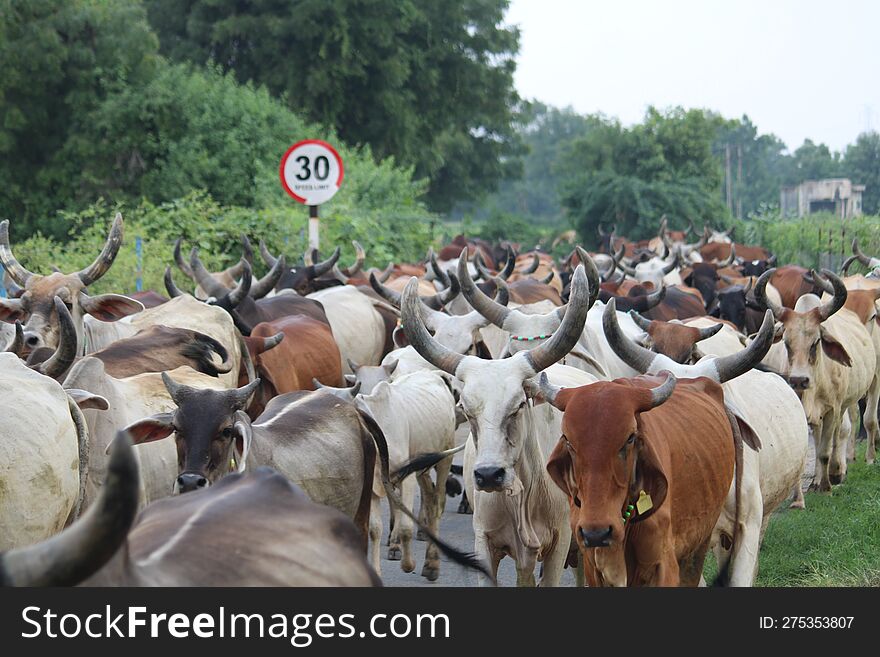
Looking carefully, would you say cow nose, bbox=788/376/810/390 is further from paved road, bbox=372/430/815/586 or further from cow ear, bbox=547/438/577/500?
cow ear, bbox=547/438/577/500

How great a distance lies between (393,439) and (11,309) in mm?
2654

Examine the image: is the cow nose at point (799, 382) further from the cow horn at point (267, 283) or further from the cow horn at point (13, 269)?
the cow horn at point (13, 269)

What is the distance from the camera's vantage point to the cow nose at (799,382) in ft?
33.4

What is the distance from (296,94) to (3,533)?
1174 inches

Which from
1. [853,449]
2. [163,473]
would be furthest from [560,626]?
[853,449]

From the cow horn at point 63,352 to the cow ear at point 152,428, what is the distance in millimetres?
996

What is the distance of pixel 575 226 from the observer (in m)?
39.1

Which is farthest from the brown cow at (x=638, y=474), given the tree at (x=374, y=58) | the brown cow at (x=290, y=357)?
the tree at (x=374, y=58)

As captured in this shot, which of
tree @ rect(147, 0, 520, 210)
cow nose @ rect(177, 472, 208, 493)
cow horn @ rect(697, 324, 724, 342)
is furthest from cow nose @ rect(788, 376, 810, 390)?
tree @ rect(147, 0, 520, 210)

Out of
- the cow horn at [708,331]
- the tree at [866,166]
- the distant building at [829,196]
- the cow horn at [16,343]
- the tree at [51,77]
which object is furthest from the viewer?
the tree at [866,166]

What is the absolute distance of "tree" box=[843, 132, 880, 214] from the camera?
5566 centimetres

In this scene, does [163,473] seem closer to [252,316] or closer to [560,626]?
[560,626]

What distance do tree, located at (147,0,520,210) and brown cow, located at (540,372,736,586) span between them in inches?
1003

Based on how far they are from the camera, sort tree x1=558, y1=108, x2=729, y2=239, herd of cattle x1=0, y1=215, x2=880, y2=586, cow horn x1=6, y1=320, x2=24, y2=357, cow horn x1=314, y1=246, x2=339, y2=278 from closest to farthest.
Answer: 1. herd of cattle x1=0, y1=215, x2=880, y2=586
2. cow horn x1=6, y1=320, x2=24, y2=357
3. cow horn x1=314, y1=246, x2=339, y2=278
4. tree x1=558, y1=108, x2=729, y2=239
